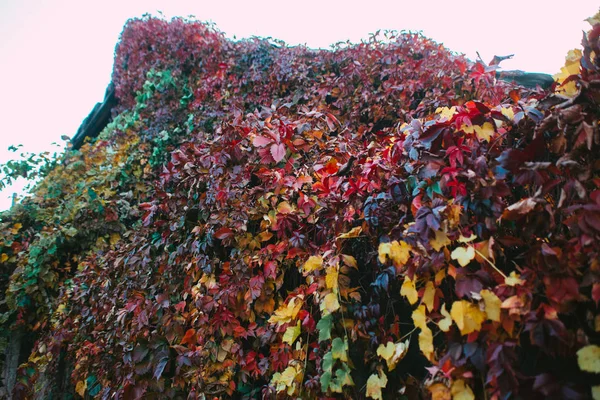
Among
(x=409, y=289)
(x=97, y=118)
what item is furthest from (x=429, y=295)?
(x=97, y=118)

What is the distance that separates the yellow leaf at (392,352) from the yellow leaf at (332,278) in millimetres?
317

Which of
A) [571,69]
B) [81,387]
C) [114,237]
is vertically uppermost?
[571,69]

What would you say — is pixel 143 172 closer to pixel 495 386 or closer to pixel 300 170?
pixel 300 170

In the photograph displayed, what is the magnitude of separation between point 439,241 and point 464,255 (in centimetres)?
12

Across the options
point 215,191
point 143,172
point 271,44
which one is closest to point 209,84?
point 271,44

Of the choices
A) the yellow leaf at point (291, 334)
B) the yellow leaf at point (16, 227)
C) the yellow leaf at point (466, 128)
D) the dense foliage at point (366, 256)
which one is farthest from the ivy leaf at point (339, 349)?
the yellow leaf at point (16, 227)

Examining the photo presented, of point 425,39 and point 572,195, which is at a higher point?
point 425,39

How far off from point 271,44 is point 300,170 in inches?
160

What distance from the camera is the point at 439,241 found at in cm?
147

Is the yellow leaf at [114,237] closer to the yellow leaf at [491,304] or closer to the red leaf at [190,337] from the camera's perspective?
the red leaf at [190,337]

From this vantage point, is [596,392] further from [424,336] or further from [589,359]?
[424,336]

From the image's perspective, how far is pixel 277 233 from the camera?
2.38m

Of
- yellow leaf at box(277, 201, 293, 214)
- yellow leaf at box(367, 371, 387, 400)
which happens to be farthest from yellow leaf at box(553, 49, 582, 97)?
yellow leaf at box(277, 201, 293, 214)

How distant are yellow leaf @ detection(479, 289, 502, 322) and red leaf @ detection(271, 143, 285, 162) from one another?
1.35m
